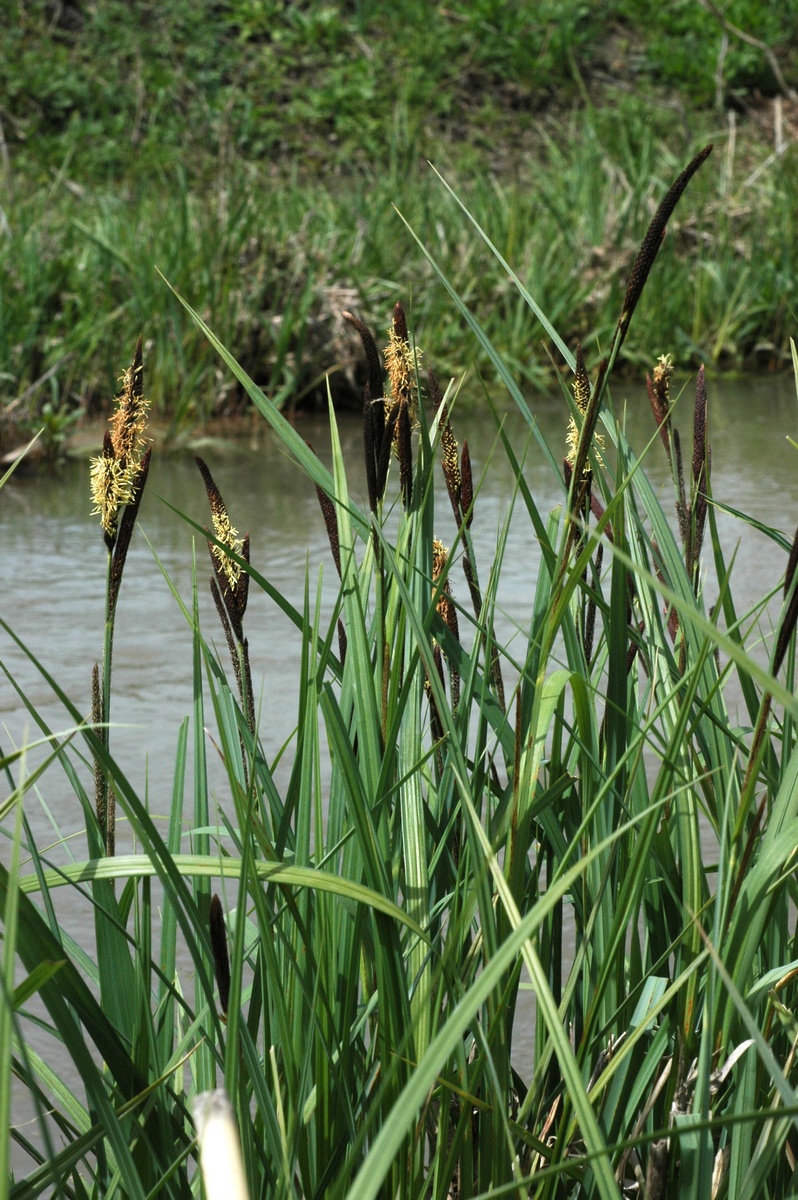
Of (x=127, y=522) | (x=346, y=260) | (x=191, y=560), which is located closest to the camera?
(x=127, y=522)

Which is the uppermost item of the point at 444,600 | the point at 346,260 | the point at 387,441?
the point at 346,260

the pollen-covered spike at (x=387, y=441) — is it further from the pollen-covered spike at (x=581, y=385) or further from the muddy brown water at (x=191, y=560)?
the muddy brown water at (x=191, y=560)

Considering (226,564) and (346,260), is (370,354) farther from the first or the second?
(346,260)

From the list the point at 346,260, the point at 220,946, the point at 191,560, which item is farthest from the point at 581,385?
the point at 346,260

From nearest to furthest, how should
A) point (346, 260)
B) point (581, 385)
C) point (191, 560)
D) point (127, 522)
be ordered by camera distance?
point (127, 522), point (581, 385), point (191, 560), point (346, 260)

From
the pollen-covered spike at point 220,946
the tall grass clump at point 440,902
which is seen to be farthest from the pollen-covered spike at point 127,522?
the pollen-covered spike at point 220,946

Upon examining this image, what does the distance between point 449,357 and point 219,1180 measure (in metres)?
4.86

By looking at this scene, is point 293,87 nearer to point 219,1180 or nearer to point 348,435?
point 348,435

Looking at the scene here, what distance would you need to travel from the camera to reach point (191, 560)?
2.37 m

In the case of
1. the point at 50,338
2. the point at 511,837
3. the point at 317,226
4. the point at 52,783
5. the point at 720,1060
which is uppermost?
the point at 317,226

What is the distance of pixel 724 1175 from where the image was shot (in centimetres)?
76

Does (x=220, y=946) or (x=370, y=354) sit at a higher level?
(x=370, y=354)

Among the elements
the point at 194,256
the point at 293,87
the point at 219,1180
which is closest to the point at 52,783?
the point at 219,1180

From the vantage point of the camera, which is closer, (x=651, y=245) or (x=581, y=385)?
(x=651, y=245)
